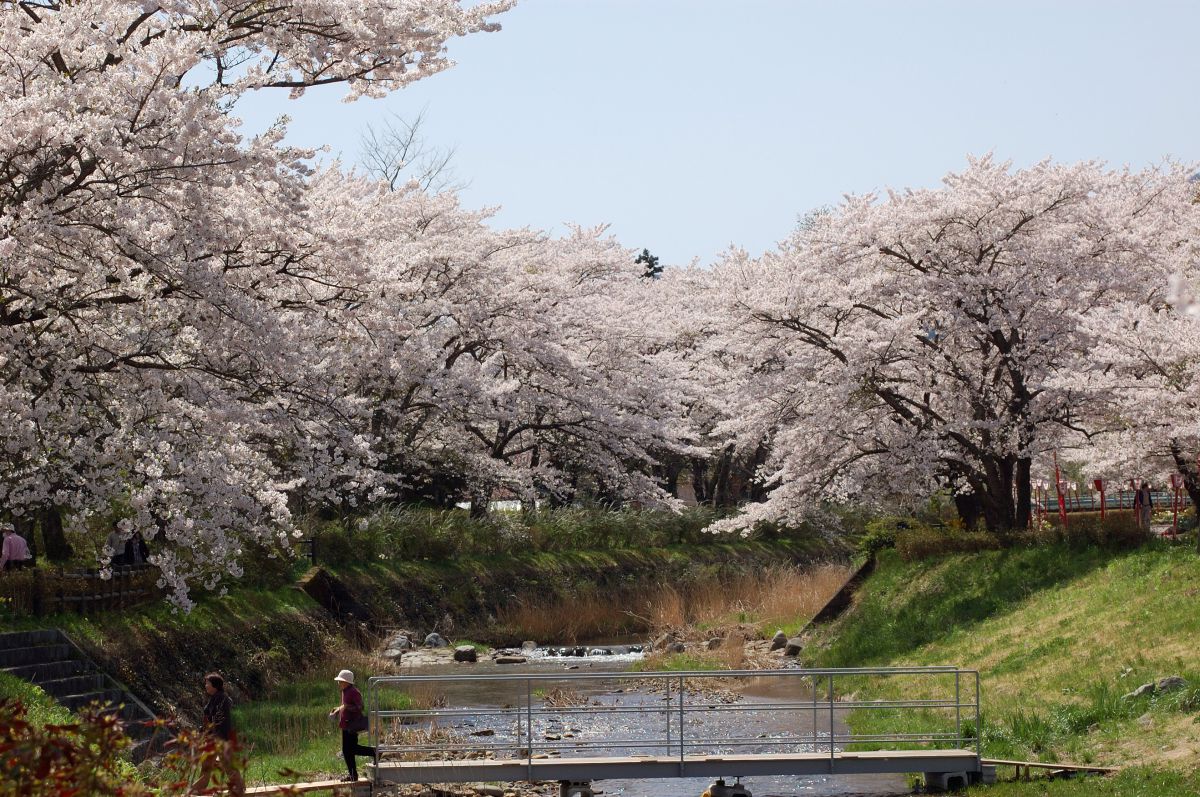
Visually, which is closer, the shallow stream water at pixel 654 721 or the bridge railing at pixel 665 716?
the bridge railing at pixel 665 716

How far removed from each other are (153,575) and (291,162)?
357 inches

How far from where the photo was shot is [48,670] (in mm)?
17172

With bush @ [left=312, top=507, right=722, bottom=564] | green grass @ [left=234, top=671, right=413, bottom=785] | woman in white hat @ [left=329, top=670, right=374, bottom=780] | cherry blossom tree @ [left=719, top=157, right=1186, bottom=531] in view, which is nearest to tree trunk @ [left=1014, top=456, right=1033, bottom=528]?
cherry blossom tree @ [left=719, top=157, right=1186, bottom=531]

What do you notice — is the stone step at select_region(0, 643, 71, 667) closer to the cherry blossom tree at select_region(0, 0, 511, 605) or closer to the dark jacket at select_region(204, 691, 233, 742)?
the cherry blossom tree at select_region(0, 0, 511, 605)

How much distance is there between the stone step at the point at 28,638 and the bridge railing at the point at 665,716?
4.45 metres

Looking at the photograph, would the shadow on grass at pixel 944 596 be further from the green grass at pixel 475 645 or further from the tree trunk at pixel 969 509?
the green grass at pixel 475 645

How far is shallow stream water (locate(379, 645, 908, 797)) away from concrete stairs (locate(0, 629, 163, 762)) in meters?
4.19

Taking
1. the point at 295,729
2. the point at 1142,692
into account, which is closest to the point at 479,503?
the point at 295,729

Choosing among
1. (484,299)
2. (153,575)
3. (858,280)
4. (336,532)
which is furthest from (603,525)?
(153,575)

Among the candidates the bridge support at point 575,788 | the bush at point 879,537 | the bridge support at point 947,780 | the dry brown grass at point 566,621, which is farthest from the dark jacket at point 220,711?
the dry brown grass at point 566,621

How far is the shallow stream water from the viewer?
16.0m

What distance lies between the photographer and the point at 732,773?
14.9 meters

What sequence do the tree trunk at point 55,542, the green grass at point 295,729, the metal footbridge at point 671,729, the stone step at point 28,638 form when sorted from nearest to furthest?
the metal footbridge at point 671,729, the green grass at point 295,729, the stone step at point 28,638, the tree trunk at point 55,542

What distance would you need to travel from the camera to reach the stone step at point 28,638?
17.0 metres
